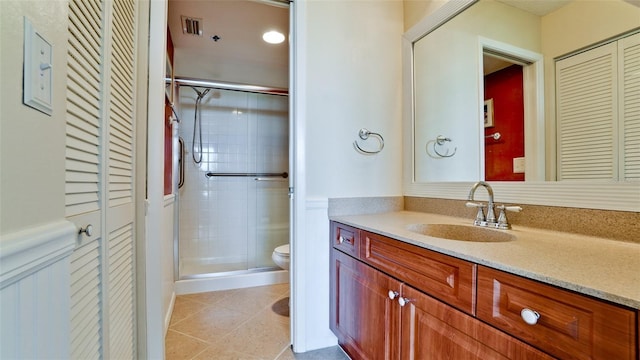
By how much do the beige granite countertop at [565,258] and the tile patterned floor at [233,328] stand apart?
107 cm

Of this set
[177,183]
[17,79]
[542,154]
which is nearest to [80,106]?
[17,79]

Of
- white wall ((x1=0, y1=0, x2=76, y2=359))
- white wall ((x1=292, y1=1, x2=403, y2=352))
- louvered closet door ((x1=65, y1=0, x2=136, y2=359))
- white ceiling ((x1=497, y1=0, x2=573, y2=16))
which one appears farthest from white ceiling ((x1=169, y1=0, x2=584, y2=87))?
white wall ((x1=0, y1=0, x2=76, y2=359))

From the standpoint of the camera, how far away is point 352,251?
1.46 metres

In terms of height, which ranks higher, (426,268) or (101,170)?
(101,170)

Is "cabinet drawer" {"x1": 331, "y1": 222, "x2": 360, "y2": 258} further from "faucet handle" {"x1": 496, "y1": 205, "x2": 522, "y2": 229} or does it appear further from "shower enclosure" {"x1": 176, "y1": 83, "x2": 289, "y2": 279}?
"shower enclosure" {"x1": 176, "y1": 83, "x2": 289, "y2": 279}

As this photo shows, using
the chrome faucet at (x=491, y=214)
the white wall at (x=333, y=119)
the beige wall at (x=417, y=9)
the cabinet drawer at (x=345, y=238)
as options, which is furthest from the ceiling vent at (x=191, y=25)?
the chrome faucet at (x=491, y=214)

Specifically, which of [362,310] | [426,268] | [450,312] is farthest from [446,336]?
[362,310]

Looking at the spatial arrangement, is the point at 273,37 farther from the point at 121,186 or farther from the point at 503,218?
the point at 503,218

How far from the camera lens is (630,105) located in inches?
38.6

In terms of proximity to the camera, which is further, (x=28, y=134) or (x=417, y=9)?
(x=417, y=9)

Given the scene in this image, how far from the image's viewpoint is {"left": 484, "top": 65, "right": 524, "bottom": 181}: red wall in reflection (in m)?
1.31

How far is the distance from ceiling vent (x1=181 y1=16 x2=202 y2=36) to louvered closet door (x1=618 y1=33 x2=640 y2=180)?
251 centimetres

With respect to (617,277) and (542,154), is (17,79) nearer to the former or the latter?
(617,277)

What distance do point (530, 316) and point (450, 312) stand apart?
258mm
